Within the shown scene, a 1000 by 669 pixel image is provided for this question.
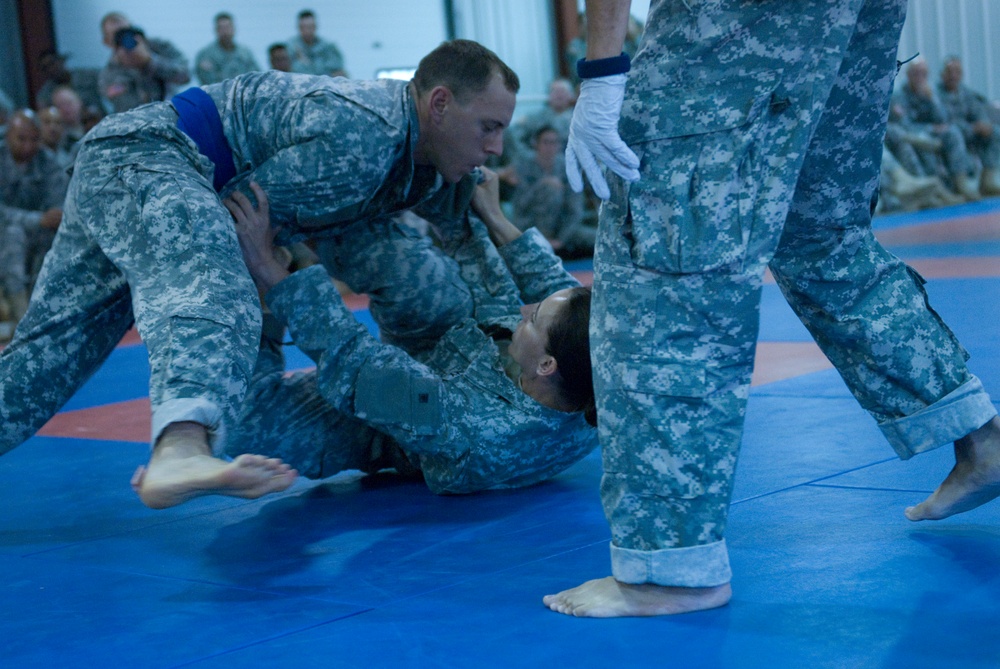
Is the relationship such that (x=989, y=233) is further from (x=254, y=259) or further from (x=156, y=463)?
(x=156, y=463)

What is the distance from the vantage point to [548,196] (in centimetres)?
928

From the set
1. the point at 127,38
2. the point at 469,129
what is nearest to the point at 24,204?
the point at 127,38

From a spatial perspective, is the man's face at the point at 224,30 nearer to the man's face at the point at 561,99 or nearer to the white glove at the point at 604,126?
the man's face at the point at 561,99

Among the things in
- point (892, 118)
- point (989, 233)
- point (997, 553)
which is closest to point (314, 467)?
point (997, 553)

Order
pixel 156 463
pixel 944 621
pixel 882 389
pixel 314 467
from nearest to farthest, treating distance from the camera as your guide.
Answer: pixel 944 621, pixel 156 463, pixel 882 389, pixel 314 467

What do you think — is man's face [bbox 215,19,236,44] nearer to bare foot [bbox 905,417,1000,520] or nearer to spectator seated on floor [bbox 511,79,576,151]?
spectator seated on floor [bbox 511,79,576,151]

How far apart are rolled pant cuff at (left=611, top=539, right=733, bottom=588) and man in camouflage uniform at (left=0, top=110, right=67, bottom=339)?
621cm

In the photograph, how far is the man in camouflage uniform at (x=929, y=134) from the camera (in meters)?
12.6

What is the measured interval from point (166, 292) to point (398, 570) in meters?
0.68

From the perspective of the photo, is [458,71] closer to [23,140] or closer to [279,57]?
[23,140]

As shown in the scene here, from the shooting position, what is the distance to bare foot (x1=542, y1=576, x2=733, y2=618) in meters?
1.88

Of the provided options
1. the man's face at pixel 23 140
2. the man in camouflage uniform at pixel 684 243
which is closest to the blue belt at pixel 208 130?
the man in camouflage uniform at pixel 684 243

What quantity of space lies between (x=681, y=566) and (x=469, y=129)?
1.34 metres

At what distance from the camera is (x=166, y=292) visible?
229 cm
